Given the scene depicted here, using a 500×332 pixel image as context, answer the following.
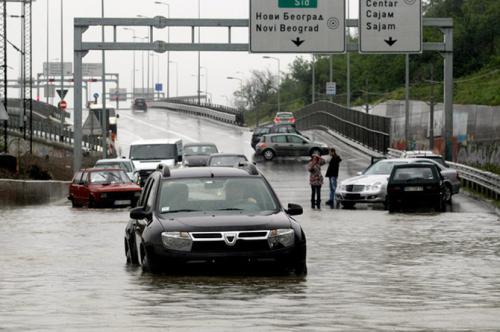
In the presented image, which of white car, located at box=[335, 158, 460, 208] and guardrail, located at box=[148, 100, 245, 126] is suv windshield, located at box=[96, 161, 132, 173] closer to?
white car, located at box=[335, 158, 460, 208]

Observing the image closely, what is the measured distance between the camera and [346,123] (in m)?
86.8

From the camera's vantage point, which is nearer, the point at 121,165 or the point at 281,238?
the point at 281,238

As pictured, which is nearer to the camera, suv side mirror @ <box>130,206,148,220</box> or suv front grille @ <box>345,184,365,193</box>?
suv side mirror @ <box>130,206,148,220</box>

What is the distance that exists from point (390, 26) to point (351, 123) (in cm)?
3669

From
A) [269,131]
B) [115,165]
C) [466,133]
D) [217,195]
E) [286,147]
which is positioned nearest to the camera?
[217,195]

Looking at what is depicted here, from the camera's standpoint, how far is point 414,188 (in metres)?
35.6

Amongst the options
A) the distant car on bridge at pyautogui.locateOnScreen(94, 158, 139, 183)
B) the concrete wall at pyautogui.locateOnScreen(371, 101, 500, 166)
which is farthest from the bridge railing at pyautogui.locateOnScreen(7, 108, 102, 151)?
the distant car on bridge at pyautogui.locateOnScreen(94, 158, 139, 183)

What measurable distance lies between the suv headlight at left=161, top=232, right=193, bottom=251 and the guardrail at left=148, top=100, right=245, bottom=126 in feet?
355

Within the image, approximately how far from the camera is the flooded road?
39.1 feet

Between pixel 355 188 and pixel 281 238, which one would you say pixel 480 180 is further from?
pixel 281 238

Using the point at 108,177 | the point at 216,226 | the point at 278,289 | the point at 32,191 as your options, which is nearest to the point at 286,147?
the point at 32,191

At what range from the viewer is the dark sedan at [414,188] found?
35.3 m

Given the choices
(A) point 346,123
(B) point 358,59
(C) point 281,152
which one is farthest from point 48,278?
(B) point 358,59

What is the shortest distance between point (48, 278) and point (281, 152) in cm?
5357
